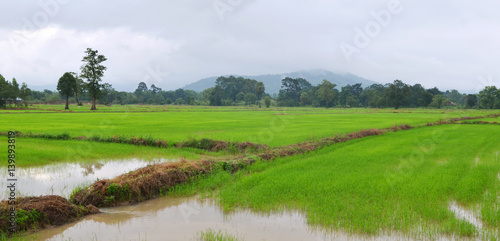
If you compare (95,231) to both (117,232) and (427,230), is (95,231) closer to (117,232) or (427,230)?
(117,232)

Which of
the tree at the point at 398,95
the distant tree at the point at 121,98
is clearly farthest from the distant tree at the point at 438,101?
the distant tree at the point at 121,98

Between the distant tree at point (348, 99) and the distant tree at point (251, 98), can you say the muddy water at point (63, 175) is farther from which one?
the distant tree at point (251, 98)

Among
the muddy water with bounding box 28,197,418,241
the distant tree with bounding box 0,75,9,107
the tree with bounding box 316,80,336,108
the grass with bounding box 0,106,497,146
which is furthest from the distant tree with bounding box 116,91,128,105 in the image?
the muddy water with bounding box 28,197,418,241

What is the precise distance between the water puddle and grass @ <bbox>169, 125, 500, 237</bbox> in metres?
0.12

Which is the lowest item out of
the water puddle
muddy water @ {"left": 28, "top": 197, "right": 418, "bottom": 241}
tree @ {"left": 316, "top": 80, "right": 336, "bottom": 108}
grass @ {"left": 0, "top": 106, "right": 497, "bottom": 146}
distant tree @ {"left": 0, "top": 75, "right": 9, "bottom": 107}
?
muddy water @ {"left": 28, "top": 197, "right": 418, "bottom": 241}

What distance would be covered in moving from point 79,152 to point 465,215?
1292 centimetres

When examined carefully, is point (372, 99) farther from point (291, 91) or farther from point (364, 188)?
point (364, 188)

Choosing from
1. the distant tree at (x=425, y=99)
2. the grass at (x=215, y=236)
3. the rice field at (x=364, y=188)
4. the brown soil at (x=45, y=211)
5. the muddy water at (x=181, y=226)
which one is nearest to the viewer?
the grass at (x=215, y=236)

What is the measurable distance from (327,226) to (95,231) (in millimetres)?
4059

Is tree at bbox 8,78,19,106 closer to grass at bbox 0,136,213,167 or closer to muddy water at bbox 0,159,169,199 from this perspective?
grass at bbox 0,136,213,167

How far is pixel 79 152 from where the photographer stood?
1245 cm

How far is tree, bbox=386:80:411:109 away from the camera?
305ft

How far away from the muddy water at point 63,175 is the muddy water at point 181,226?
204 centimetres

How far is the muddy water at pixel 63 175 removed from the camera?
7.52 metres
